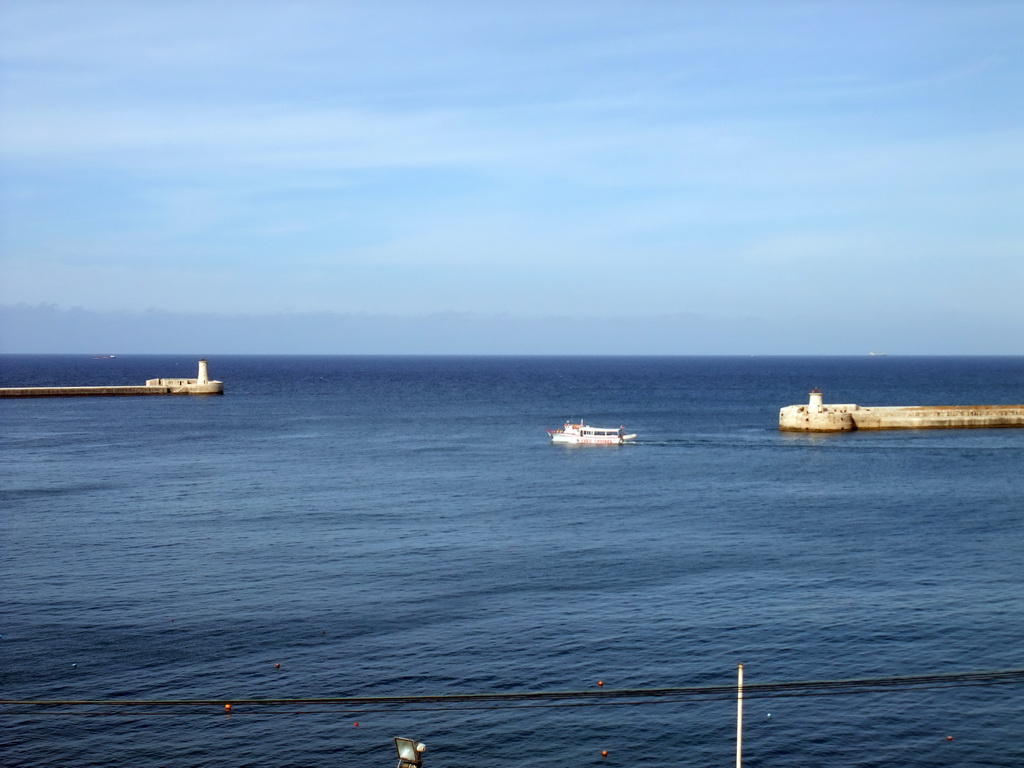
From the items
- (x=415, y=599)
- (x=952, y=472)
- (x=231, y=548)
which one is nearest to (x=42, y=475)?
(x=231, y=548)

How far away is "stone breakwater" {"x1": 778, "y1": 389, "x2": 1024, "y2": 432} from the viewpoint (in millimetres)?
144375

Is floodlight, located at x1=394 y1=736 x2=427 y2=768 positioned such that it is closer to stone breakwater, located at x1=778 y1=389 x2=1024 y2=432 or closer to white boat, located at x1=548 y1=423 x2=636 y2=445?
white boat, located at x1=548 y1=423 x2=636 y2=445

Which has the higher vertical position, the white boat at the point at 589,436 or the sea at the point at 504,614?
the white boat at the point at 589,436

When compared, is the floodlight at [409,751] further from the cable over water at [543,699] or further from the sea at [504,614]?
the cable over water at [543,699]

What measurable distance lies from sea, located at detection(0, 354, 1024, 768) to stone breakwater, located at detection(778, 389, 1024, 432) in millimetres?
37520

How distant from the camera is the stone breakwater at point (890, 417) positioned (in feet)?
474

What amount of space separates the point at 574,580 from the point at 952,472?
5914cm

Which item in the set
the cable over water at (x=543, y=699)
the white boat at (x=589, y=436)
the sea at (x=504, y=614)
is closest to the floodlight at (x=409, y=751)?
the sea at (x=504, y=614)

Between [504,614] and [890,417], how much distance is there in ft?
357

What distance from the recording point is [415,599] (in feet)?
184

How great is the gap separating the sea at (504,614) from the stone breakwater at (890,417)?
123 feet

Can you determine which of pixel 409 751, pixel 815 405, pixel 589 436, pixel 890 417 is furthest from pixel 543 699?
pixel 890 417

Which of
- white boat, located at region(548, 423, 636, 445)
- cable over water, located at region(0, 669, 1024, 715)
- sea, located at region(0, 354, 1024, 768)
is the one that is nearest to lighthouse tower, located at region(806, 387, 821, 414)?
white boat, located at region(548, 423, 636, 445)

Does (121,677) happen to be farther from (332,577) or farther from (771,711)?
(771,711)
